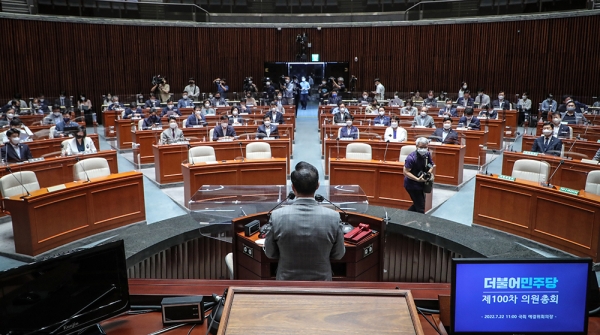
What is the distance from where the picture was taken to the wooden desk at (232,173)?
8.13 meters

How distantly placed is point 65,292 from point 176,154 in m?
7.66

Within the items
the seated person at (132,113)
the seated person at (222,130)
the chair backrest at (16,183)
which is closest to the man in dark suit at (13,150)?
the chair backrest at (16,183)

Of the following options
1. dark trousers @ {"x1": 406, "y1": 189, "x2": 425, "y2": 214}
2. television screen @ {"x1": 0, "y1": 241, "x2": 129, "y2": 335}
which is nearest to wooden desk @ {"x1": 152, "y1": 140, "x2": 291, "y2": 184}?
dark trousers @ {"x1": 406, "y1": 189, "x2": 425, "y2": 214}

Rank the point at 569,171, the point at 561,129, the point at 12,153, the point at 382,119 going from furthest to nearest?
1. the point at 382,119
2. the point at 561,129
3. the point at 12,153
4. the point at 569,171

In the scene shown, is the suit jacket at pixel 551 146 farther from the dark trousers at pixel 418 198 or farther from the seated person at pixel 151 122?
the seated person at pixel 151 122

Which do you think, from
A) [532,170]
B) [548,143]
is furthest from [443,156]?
[532,170]

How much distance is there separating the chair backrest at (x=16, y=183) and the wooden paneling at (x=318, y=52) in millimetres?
12578

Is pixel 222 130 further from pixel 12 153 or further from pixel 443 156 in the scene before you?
pixel 443 156

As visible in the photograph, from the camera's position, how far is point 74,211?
21.6ft

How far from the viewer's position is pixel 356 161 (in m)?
8.34

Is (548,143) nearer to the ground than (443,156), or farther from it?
farther from it

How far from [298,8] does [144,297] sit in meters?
21.0

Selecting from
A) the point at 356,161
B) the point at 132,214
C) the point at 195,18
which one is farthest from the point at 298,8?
the point at 132,214

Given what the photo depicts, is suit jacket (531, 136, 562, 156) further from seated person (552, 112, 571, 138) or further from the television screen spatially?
the television screen
